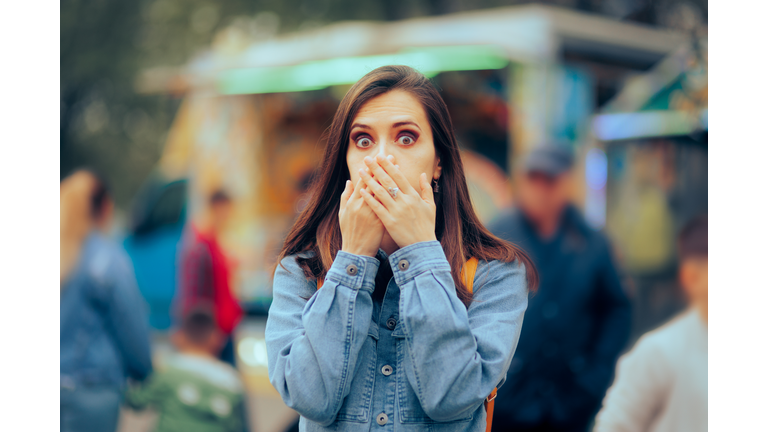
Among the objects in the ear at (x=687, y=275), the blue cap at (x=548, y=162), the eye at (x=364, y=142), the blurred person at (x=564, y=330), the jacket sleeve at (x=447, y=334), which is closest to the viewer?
the jacket sleeve at (x=447, y=334)

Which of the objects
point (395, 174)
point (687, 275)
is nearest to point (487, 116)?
point (687, 275)

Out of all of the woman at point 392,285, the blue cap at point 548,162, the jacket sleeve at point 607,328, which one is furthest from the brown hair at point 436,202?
the blue cap at point 548,162

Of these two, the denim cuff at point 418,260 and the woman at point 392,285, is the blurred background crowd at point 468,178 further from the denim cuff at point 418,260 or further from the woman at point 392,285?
the denim cuff at point 418,260

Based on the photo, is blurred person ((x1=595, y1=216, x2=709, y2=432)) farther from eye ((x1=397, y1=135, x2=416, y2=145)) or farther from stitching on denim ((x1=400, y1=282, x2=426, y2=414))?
eye ((x1=397, y1=135, x2=416, y2=145))

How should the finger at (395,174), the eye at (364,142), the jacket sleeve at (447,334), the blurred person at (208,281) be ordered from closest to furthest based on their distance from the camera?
1. the jacket sleeve at (447,334)
2. the finger at (395,174)
3. the eye at (364,142)
4. the blurred person at (208,281)

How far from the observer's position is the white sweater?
103 inches

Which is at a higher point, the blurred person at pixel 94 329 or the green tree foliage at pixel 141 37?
the green tree foliage at pixel 141 37

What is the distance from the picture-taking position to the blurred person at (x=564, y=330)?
359 cm

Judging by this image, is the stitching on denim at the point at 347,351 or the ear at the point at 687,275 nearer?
the stitching on denim at the point at 347,351

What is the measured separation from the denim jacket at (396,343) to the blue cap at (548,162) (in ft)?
8.12

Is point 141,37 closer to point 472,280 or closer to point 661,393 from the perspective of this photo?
point 661,393

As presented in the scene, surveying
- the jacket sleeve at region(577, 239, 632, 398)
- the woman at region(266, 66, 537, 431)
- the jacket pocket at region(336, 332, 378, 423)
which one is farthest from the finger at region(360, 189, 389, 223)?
the jacket sleeve at region(577, 239, 632, 398)

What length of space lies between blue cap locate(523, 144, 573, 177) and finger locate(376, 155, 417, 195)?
261 centimetres

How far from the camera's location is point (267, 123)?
8.98 metres
